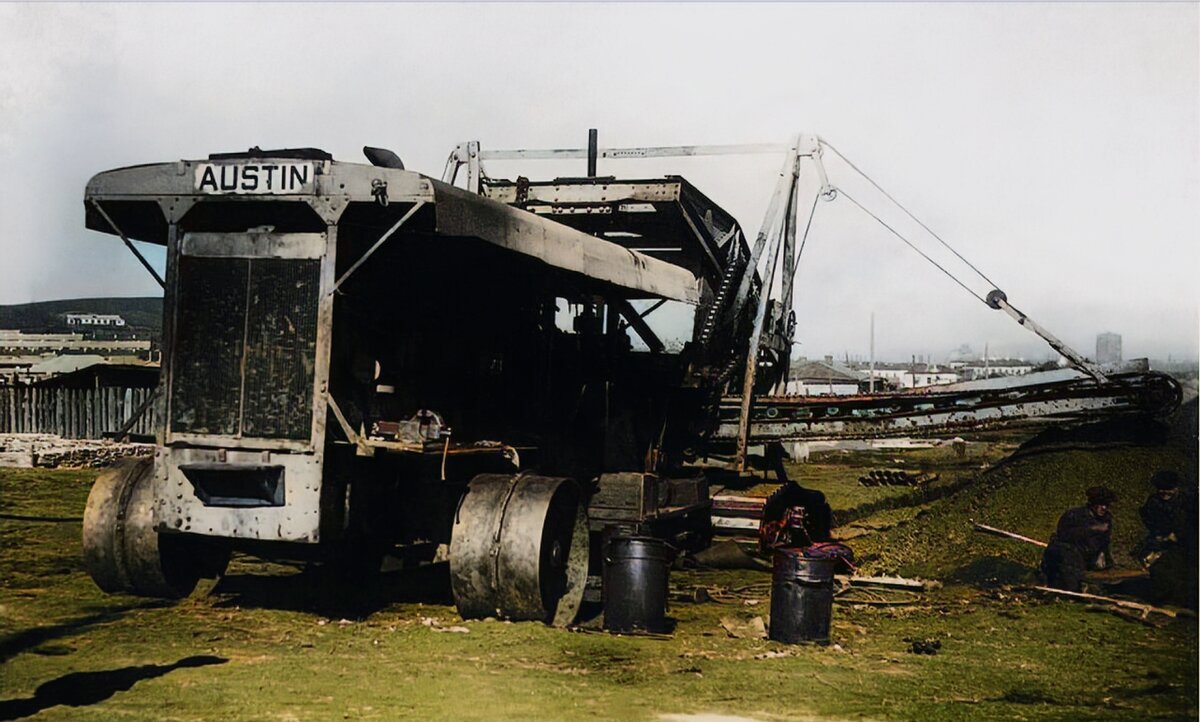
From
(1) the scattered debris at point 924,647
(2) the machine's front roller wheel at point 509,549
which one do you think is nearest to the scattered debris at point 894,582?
(1) the scattered debris at point 924,647

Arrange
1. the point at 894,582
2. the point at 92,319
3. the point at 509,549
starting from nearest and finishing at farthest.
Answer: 1. the point at 509,549
2. the point at 894,582
3. the point at 92,319

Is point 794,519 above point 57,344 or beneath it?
beneath

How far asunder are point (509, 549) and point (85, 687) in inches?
117

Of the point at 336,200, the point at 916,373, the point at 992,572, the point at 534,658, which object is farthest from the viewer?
the point at 916,373

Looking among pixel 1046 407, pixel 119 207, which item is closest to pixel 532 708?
pixel 119 207

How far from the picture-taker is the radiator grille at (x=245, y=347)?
7.71 metres

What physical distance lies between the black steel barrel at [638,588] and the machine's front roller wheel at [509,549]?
389mm

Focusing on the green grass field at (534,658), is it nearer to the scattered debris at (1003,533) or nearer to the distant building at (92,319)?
the scattered debris at (1003,533)

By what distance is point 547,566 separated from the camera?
8.25 m

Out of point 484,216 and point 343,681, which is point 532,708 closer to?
point 343,681

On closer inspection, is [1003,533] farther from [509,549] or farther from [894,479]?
[894,479]

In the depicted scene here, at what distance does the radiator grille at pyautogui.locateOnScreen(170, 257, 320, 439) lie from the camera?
A: 771 centimetres

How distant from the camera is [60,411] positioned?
2406 centimetres

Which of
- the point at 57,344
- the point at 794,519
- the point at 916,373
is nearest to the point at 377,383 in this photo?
the point at 794,519
